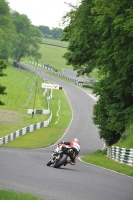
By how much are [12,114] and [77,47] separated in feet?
88.0

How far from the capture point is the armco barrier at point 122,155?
24672mm

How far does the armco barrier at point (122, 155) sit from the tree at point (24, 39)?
100863 mm

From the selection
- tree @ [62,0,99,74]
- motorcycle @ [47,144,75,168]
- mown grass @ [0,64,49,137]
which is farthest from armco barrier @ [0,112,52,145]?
motorcycle @ [47,144,75,168]

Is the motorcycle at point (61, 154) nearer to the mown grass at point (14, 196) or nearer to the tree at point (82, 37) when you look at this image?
the mown grass at point (14, 196)

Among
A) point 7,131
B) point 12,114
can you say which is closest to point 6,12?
point 12,114

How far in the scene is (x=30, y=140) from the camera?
45.8 m

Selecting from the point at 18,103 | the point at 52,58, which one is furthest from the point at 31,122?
the point at 52,58

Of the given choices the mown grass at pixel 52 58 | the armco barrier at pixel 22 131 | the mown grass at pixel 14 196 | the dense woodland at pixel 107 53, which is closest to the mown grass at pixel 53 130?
the armco barrier at pixel 22 131

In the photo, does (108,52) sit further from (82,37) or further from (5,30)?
(5,30)

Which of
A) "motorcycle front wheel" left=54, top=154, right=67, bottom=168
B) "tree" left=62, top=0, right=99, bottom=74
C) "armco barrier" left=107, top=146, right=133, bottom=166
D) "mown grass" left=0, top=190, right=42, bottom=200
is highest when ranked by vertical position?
"tree" left=62, top=0, right=99, bottom=74

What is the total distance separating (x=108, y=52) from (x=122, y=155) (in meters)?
6.12

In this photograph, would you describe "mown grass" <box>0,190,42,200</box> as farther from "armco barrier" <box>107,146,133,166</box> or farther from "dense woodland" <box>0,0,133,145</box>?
"armco barrier" <box>107,146,133,166</box>

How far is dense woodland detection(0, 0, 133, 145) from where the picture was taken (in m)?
25.0

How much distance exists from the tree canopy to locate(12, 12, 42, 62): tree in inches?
3501
